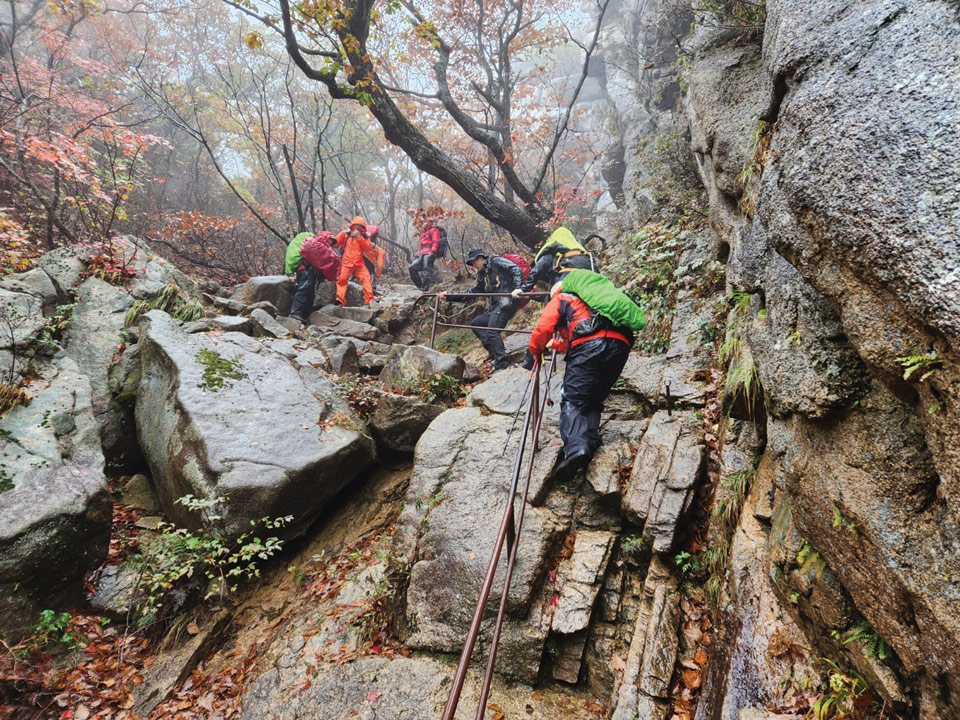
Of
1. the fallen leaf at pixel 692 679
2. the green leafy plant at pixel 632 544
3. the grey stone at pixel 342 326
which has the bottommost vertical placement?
the fallen leaf at pixel 692 679

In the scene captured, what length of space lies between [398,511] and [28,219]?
425 inches

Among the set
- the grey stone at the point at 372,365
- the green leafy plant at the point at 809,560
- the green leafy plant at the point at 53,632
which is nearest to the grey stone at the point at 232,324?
the grey stone at the point at 372,365

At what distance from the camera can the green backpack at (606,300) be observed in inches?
195

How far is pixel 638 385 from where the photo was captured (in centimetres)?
578

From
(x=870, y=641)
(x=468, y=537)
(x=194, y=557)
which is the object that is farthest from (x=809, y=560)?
(x=194, y=557)

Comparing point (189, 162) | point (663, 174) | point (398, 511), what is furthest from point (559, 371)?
point (189, 162)

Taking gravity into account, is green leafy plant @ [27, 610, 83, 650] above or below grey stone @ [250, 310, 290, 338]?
below

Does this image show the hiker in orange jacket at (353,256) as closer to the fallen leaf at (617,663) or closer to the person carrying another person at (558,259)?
the person carrying another person at (558,259)

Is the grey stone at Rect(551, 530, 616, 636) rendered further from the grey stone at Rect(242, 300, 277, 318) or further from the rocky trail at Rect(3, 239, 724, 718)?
the grey stone at Rect(242, 300, 277, 318)

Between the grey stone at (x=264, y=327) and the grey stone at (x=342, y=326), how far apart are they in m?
1.53

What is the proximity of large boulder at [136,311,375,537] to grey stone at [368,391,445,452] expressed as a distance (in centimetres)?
32

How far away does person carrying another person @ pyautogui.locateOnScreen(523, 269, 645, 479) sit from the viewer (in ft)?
16.1

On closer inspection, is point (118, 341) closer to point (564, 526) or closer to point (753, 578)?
point (564, 526)

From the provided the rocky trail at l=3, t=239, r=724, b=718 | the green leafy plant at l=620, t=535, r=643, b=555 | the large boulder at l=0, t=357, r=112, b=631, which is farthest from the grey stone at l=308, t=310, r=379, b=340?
the green leafy plant at l=620, t=535, r=643, b=555
